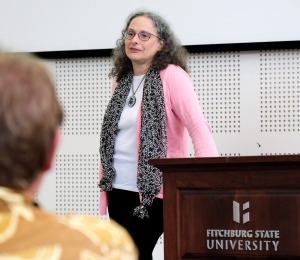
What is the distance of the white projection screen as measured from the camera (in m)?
3.97

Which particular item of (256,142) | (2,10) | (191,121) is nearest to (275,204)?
(191,121)

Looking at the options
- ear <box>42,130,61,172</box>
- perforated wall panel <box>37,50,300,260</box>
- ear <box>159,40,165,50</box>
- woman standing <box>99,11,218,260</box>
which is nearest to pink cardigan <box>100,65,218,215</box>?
woman standing <box>99,11,218,260</box>

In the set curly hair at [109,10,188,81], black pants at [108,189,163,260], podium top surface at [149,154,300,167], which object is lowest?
black pants at [108,189,163,260]

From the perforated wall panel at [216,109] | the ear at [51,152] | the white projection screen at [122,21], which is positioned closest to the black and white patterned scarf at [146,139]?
the perforated wall panel at [216,109]

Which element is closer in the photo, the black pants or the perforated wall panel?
the black pants

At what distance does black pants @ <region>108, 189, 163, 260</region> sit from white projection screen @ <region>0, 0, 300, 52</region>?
5.03 ft

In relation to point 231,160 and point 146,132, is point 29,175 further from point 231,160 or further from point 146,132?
point 146,132

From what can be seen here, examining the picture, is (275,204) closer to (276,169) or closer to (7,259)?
(276,169)

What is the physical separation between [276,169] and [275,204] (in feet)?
0.39

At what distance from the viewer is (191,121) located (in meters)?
2.70

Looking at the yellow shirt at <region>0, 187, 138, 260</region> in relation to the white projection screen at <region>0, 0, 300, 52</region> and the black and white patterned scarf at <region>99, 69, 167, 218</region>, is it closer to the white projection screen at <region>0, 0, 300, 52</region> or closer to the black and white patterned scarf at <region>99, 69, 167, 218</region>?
the black and white patterned scarf at <region>99, 69, 167, 218</region>

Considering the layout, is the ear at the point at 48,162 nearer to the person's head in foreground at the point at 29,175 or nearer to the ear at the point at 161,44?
the person's head in foreground at the point at 29,175

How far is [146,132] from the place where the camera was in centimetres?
269

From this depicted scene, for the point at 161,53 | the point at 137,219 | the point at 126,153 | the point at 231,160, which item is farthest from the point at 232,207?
the point at 161,53
